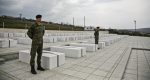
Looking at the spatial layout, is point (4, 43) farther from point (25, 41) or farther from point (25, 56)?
point (25, 56)

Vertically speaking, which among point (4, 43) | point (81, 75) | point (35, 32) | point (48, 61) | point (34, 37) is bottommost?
point (81, 75)

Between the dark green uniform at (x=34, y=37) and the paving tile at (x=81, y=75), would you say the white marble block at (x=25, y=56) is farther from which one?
the paving tile at (x=81, y=75)

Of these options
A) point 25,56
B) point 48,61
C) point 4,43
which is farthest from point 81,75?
point 4,43

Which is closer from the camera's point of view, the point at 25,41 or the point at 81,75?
the point at 81,75

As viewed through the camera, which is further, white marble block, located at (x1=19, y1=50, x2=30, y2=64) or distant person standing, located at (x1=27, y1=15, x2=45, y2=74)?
white marble block, located at (x1=19, y1=50, x2=30, y2=64)

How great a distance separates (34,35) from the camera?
14.1 feet

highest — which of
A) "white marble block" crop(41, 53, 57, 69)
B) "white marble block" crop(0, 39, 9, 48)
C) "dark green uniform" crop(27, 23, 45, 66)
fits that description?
"dark green uniform" crop(27, 23, 45, 66)

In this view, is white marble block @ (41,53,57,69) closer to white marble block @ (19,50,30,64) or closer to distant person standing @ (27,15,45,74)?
distant person standing @ (27,15,45,74)

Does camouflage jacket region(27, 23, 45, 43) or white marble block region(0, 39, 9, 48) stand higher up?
camouflage jacket region(27, 23, 45, 43)

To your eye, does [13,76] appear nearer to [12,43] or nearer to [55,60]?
[55,60]

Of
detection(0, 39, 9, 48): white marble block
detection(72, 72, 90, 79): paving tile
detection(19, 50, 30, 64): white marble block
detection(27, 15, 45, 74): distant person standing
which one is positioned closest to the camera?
detection(72, 72, 90, 79): paving tile

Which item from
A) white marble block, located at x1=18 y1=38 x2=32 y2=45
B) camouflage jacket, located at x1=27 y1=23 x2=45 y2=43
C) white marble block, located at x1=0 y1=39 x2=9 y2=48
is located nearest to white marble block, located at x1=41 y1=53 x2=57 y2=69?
camouflage jacket, located at x1=27 y1=23 x2=45 y2=43

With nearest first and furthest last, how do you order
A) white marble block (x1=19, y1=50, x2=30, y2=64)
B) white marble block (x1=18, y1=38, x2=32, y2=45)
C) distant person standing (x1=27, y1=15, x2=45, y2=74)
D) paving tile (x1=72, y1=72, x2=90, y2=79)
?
paving tile (x1=72, y1=72, x2=90, y2=79) → distant person standing (x1=27, y1=15, x2=45, y2=74) → white marble block (x1=19, y1=50, x2=30, y2=64) → white marble block (x1=18, y1=38, x2=32, y2=45)

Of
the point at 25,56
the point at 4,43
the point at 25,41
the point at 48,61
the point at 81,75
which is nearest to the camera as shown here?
the point at 81,75
